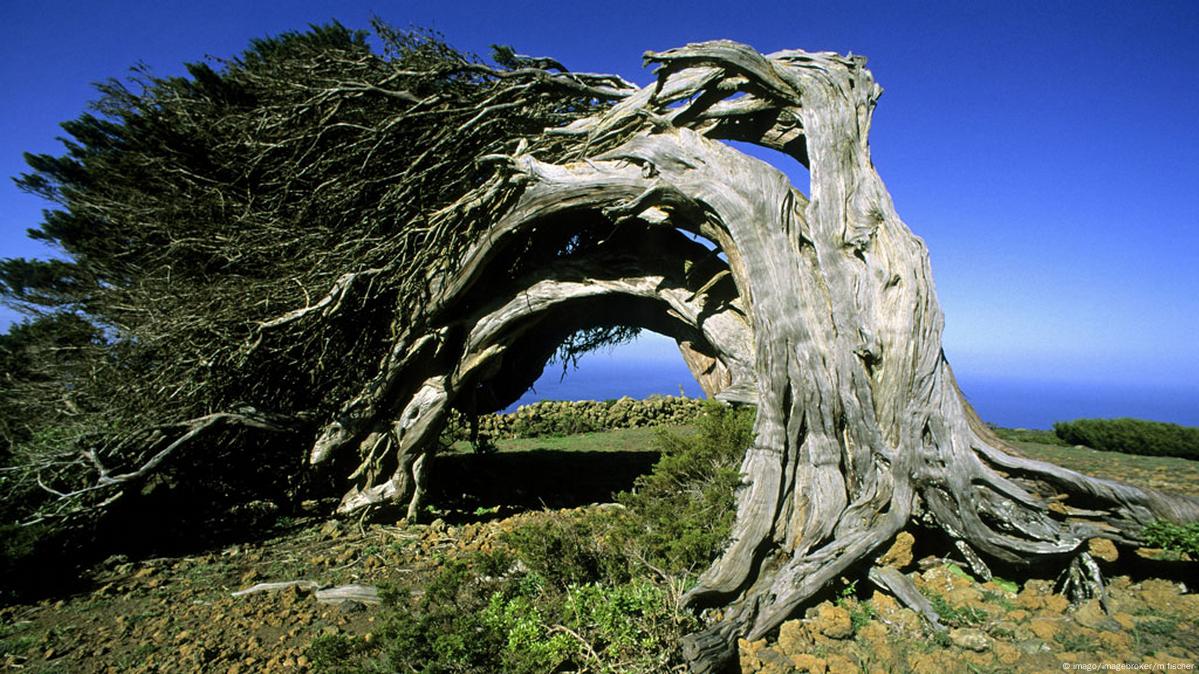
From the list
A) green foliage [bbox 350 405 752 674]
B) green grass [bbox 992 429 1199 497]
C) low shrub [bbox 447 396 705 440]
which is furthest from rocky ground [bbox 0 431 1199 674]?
low shrub [bbox 447 396 705 440]

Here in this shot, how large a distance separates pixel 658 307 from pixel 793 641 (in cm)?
422

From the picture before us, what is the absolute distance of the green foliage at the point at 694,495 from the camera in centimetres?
467

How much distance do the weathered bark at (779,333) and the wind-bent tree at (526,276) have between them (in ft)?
0.08

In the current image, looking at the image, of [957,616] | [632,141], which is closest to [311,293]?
[632,141]

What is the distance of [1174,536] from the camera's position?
447 centimetres

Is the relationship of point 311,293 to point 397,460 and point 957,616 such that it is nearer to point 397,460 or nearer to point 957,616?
point 397,460

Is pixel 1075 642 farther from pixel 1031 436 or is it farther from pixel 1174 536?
pixel 1031 436

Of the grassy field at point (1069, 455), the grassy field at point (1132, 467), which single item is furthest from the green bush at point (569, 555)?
the grassy field at point (1132, 467)

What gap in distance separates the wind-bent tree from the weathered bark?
0.03 m

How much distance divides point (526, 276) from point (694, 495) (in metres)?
3.39

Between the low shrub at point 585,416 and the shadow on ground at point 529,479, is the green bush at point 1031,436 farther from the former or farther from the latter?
the shadow on ground at point 529,479

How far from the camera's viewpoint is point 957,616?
172 inches

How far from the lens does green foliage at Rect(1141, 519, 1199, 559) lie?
14.4ft

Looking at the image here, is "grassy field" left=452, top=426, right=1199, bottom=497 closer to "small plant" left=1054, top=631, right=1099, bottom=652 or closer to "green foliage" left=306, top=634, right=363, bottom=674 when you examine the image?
"small plant" left=1054, top=631, right=1099, bottom=652
